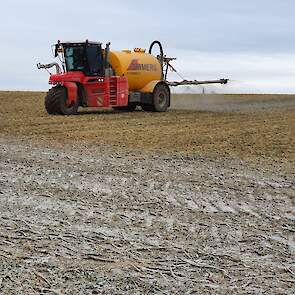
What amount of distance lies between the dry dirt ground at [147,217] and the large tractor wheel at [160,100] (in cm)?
1090

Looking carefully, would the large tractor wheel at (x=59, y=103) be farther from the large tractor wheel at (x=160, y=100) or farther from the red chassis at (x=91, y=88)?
the large tractor wheel at (x=160, y=100)

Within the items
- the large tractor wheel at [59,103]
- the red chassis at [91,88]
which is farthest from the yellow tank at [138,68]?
the large tractor wheel at [59,103]

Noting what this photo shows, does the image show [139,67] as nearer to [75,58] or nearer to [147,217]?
[75,58]

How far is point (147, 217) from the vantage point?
20.8 feet

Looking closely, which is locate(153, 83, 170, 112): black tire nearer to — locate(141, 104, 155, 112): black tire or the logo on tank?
locate(141, 104, 155, 112): black tire

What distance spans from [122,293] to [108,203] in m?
2.87

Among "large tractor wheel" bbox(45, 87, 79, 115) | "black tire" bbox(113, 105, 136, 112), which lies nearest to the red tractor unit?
"large tractor wheel" bbox(45, 87, 79, 115)

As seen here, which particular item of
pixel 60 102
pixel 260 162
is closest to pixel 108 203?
pixel 260 162

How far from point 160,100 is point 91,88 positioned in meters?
4.19

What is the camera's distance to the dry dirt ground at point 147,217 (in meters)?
4.48

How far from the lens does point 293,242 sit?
5.51m

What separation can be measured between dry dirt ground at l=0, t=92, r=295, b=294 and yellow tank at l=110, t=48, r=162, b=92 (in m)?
9.61

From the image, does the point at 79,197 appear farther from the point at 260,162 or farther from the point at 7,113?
the point at 7,113

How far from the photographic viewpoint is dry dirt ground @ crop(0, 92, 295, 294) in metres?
4.48
